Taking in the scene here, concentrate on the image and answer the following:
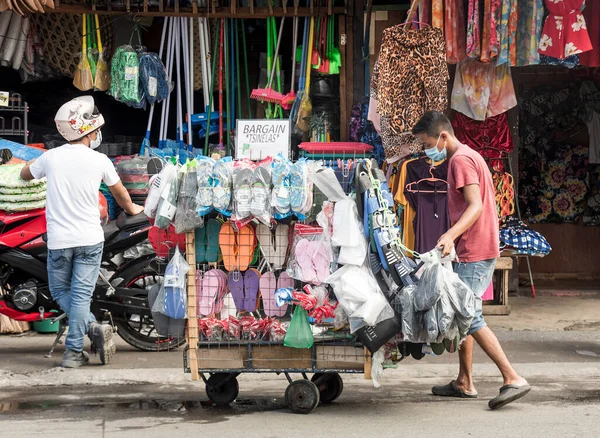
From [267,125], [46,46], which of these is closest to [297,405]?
[267,125]

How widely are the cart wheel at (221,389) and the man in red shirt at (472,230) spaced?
152 cm

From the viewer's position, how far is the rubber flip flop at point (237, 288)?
604 cm

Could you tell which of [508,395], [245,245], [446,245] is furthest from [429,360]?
[245,245]

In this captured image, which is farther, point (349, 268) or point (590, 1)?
point (590, 1)

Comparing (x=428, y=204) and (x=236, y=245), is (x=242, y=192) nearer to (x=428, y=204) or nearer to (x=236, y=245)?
(x=236, y=245)

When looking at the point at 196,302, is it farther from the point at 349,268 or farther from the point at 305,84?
the point at 305,84

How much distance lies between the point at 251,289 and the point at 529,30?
168 inches

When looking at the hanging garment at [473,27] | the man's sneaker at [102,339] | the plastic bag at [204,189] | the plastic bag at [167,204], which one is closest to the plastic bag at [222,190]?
the plastic bag at [204,189]

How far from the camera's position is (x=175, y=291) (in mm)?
5879

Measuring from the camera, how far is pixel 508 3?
874cm

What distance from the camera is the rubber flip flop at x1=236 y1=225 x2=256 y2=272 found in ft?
19.7

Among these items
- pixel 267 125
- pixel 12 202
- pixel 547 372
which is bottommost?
pixel 547 372

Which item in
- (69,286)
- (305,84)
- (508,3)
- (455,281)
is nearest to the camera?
(455,281)

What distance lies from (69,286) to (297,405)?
2.15 metres
